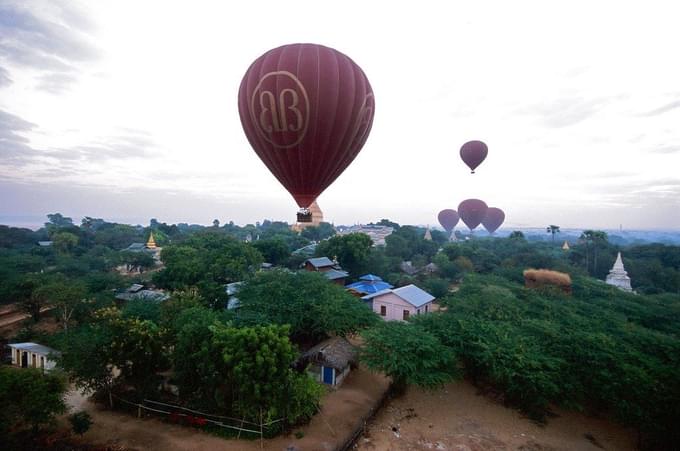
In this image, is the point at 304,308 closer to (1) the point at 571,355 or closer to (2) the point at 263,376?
(2) the point at 263,376

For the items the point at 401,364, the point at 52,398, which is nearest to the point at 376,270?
the point at 401,364

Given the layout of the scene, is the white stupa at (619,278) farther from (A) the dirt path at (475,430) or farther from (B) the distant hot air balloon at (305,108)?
(B) the distant hot air balloon at (305,108)

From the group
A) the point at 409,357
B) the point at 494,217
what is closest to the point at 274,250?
the point at 409,357

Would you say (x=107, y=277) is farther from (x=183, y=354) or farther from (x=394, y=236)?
(x=394, y=236)

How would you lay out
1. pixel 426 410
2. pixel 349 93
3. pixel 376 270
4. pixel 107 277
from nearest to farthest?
pixel 349 93
pixel 426 410
pixel 107 277
pixel 376 270

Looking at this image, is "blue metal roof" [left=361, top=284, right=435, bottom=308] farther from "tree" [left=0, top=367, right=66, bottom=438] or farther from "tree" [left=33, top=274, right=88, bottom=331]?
"tree" [left=0, top=367, right=66, bottom=438]

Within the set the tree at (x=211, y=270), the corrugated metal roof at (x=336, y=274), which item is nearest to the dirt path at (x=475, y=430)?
the tree at (x=211, y=270)


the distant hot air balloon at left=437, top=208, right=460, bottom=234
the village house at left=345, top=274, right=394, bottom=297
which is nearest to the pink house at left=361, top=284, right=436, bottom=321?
the village house at left=345, top=274, right=394, bottom=297
